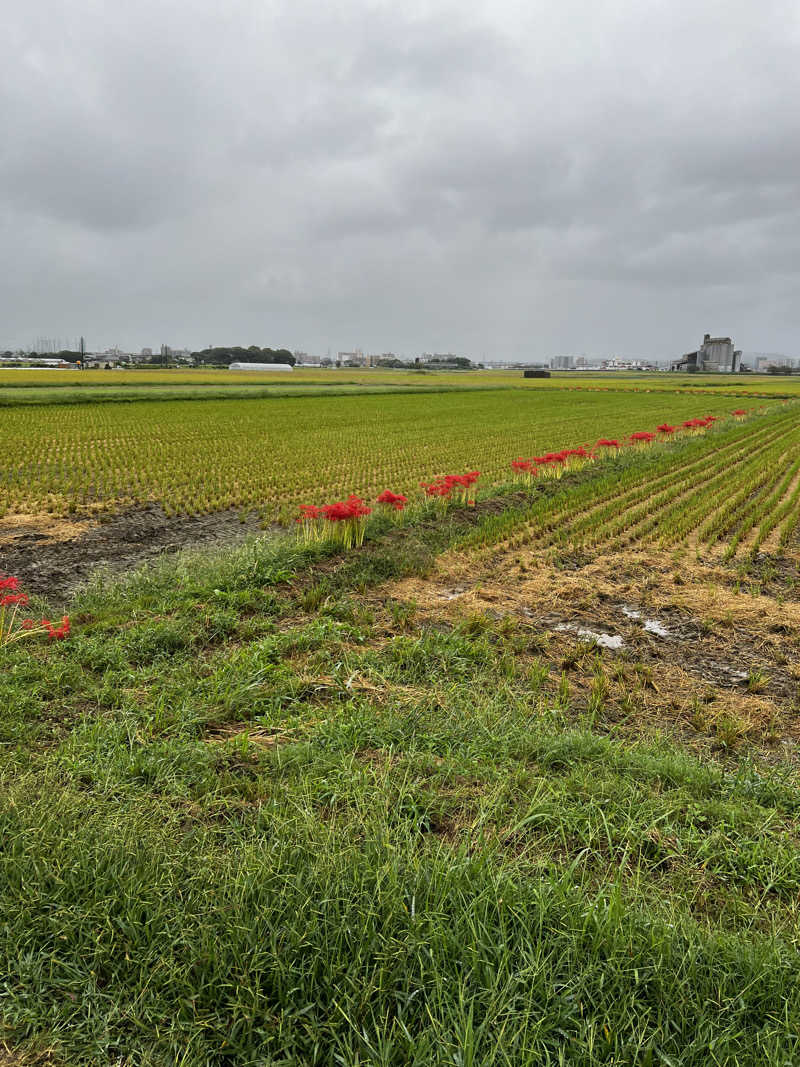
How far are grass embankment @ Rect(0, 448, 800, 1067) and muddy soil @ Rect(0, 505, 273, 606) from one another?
3494 mm

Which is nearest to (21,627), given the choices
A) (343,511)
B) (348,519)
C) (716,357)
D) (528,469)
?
(343,511)

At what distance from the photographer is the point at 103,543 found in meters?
9.88

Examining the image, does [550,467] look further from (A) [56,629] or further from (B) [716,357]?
(B) [716,357]

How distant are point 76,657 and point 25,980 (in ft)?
10.7

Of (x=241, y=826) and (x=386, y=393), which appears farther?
(x=386, y=393)

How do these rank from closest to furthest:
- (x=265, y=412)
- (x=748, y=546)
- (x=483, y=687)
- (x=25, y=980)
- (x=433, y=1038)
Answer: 1. (x=433, y=1038)
2. (x=25, y=980)
3. (x=483, y=687)
4. (x=748, y=546)
5. (x=265, y=412)

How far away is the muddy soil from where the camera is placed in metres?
8.12

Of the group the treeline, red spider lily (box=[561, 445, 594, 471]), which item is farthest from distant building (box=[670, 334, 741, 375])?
red spider lily (box=[561, 445, 594, 471])

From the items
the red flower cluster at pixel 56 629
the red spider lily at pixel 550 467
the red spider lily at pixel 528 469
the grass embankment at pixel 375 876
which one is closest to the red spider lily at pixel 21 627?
the red flower cluster at pixel 56 629

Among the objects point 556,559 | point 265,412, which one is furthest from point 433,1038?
point 265,412

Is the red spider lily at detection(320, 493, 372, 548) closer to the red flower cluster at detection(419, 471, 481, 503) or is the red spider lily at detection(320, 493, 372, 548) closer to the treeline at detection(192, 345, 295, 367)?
the red flower cluster at detection(419, 471, 481, 503)

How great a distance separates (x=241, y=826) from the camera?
3025 millimetres

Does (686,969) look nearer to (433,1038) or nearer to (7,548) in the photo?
(433,1038)

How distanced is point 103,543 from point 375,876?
896 centimetres
